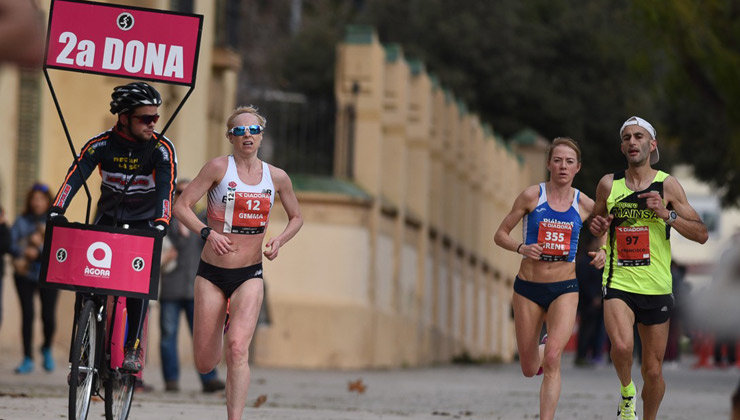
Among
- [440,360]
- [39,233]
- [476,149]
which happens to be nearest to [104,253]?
[39,233]

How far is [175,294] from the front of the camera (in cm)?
1605

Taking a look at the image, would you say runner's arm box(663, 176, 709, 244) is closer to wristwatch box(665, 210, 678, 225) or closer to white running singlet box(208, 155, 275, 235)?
wristwatch box(665, 210, 678, 225)

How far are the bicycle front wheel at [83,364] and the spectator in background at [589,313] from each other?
58.1 ft

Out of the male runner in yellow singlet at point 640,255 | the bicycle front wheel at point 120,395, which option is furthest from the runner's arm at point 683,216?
the bicycle front wheel at point 120,395

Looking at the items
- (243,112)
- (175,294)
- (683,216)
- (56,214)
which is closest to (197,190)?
(243,112)

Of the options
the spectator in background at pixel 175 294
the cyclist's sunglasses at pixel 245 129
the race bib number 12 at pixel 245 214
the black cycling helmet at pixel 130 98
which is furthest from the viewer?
the spectator in background at pixel 175 294

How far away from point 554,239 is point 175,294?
6220mm

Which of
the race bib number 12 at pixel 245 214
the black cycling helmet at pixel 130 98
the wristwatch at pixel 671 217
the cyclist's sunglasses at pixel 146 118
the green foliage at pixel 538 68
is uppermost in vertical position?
the green foliage at pixel 538 68

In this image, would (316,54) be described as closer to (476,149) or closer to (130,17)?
(476,149)

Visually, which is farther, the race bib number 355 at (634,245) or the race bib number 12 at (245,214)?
the race bib number 355 at (634,245)

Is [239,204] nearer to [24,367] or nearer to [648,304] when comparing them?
[648,304]

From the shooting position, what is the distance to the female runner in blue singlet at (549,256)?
10.6 meters

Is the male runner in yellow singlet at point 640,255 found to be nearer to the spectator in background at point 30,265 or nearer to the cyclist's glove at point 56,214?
the cyclist's glove at point 56,214

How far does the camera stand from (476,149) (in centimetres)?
4081
